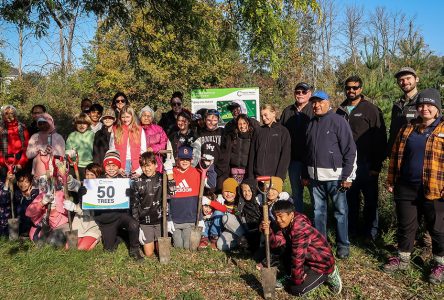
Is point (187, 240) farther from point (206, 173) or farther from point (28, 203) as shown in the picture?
point (28, 203)

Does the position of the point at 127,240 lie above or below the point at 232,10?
below

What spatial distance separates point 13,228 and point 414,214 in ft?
18.4

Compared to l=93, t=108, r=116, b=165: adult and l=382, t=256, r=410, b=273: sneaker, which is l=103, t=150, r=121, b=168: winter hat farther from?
l=382, t=256, r=410, b=273: sneaker

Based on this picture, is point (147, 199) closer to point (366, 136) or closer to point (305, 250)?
point (305, 250)

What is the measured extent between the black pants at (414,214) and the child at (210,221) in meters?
2.49

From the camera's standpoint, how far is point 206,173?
5.89 metres

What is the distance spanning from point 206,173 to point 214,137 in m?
0.63

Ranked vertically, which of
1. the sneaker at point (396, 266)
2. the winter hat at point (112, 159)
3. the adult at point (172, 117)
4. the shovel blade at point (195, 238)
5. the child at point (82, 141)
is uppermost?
the adult at point (172, 117)

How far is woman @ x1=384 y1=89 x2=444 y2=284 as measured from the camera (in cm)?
408

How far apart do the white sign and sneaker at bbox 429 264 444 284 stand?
3.91 m

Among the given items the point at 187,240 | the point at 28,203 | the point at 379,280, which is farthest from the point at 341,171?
the point at 28,203

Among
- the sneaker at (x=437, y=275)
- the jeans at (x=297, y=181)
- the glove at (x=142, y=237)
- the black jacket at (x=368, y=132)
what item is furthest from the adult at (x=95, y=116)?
the sneaker at (x=437, y=275)

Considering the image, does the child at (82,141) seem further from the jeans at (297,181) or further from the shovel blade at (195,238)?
the jeans at (297,181)

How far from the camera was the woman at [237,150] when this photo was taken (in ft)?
18.6
